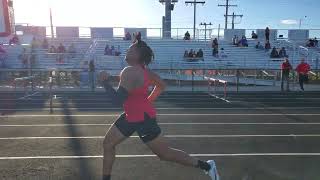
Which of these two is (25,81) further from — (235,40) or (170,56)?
(235,40)

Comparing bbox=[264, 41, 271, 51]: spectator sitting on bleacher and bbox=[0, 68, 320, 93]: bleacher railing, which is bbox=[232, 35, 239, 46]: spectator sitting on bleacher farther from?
bbox=[0, 68, 320, 93]: bleacher railing

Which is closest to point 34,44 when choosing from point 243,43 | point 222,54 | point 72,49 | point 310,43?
point 72,49

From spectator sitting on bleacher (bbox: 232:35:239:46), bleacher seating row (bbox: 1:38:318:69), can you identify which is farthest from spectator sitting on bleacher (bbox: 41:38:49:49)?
spectator sitting on bleacher (bbox: 232:35:239:46)

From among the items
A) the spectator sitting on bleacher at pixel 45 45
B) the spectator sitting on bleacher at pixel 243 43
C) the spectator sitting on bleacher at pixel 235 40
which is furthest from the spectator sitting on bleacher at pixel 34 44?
the spectator sitting on bleacher at pixel 243 43

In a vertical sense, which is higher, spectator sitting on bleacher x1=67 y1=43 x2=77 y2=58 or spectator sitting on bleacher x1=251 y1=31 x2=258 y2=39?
spectator sitting on bleacher x1=251 y1=31 x2=258 y2=39

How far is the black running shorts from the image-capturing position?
591 centimetres

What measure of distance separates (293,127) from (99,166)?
227 inches

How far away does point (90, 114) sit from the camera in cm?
1427

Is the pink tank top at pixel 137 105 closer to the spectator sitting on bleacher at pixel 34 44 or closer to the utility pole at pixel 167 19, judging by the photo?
the spectator sitting on bleacher at pixel 34 44

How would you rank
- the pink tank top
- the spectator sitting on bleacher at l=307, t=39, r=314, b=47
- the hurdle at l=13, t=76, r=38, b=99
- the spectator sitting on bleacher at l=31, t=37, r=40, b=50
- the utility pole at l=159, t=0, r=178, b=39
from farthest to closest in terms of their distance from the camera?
the utility pole at l=159, t=0, r=178, b=39, the spectator sitting on bleacher at l=307, t=39, r=314, b=47, the spectator sitting on bleacher at l=31, t=37, r=40, b=50, the hurdle at l=13, t=76, r=38, b=99, the pink tank top

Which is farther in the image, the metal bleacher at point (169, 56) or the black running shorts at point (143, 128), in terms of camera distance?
the metal bleacher at point (169, 56)

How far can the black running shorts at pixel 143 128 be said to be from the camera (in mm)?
5906

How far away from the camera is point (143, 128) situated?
591 cm

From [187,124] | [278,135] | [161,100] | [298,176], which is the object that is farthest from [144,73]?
[161,100]
